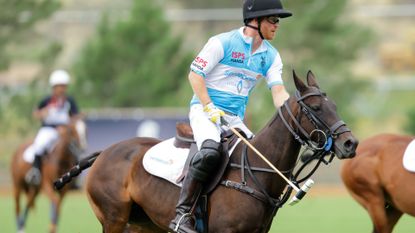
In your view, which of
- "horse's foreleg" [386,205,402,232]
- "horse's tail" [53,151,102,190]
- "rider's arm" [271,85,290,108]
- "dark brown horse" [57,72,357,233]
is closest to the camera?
"dark brown horse" [57,72,357,233]

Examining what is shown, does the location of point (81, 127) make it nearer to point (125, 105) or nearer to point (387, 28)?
point (125, 105)

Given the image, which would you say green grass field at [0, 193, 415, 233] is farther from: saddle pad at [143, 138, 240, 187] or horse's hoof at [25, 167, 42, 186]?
saddle pad at [143, 138, 240, 187]

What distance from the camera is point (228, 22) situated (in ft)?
135

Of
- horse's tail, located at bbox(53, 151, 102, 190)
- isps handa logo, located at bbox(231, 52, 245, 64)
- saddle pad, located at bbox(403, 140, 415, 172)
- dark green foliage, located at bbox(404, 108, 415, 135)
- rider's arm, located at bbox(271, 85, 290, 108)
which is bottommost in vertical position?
dark green foliage, located at bbox(404, 108, 415, 135)

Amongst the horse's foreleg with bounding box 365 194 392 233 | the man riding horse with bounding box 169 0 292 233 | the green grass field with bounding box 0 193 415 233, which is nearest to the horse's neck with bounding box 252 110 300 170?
the man riding horse with bounding box 169 0 292 233

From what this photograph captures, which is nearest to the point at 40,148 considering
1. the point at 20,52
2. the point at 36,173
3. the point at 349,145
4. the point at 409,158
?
the point at 36,173

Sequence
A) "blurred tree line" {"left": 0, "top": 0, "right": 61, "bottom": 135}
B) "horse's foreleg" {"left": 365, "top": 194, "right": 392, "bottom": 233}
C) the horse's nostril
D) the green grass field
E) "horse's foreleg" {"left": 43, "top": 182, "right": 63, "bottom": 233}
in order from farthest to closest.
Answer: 1. "blurred tree line" {"left": 0, "top": 0, "right": 61, "bottom": 135}
2. the green grass field
3. "horse's foreleg" {"left": 43, "top": 182, "right": 63, "bottom": 233}
4. "horse's foreleg" {"left": 365, "top": 194, "right": 392, "bottom": 233}
5. the horse's nostril

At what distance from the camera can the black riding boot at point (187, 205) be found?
7.69 meters

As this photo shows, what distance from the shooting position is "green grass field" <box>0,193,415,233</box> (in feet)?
50.5

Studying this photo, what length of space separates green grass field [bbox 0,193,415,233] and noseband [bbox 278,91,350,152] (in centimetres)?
770

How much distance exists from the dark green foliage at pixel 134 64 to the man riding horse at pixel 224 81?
23.6 meters

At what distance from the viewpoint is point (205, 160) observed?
7570 mm

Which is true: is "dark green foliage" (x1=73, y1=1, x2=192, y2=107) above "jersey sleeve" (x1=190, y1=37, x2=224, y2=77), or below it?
below

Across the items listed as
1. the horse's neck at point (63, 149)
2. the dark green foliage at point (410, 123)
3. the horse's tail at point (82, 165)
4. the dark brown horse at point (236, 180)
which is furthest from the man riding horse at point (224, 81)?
the dark green foliage at point (410, 123)
